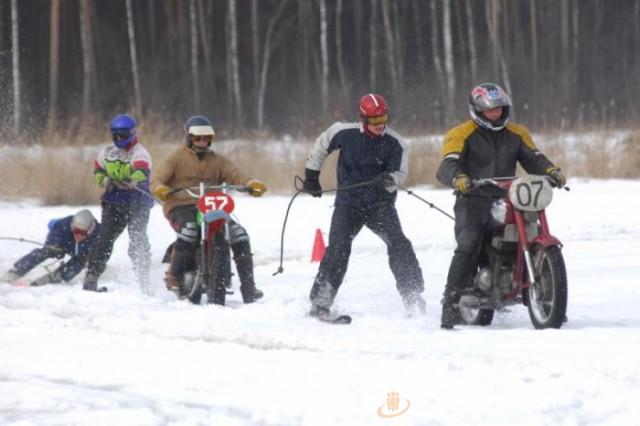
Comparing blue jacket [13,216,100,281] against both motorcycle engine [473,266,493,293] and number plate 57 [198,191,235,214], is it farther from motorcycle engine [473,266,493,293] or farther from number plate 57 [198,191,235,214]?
motorcycle engine [473,266,493,293]

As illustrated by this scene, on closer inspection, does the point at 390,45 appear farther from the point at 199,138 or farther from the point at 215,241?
the point at 215,241

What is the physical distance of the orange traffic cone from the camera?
1420 cm

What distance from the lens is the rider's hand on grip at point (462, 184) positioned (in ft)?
28.2

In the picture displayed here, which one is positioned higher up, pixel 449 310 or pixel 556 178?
pixel 556 178

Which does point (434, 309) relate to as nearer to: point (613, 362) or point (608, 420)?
point (613, 362)

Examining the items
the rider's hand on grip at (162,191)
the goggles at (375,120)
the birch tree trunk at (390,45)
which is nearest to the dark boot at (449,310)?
the goggles at (375,120)

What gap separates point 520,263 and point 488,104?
110cm

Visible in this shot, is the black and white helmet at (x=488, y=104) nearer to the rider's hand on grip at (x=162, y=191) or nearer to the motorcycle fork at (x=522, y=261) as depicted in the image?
the motorcycle fork at (x=522, y=261)

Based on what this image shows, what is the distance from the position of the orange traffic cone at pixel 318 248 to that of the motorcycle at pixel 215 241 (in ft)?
11.1

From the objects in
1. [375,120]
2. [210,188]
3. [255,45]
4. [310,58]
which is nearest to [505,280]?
[375,120]

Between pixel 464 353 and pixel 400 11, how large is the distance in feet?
130

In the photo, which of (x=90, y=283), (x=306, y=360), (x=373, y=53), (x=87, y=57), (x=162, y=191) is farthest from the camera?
(x=373, y=53)

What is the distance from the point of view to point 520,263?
8.74 meters

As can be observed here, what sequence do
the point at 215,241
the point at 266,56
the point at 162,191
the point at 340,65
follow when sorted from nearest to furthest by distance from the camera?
the point at 215,241, the point at 162,191, the point at 266,56, the point at 340,65
